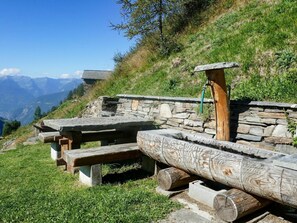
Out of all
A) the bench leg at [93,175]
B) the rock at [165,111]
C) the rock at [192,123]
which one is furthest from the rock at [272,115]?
the bench leg at [93,175]

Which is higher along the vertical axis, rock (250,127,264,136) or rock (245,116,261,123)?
rock (245,116,261,123)

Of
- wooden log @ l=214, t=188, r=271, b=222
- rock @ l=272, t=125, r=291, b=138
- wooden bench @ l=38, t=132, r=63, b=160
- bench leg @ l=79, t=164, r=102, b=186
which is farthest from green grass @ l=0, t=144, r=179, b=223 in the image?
rock @ l=272, t=125, r=291, b=138

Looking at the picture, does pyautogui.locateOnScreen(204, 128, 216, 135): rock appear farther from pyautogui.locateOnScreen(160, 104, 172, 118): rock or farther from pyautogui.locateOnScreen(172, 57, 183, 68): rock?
pyautogui.locateOnScreen(172, 57, 183, 68): rock

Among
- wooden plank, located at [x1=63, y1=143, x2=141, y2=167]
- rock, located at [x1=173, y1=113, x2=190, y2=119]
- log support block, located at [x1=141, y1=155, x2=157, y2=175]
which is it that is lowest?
log support block, located at [x1=141, y1=155, x2=157, y2=175]

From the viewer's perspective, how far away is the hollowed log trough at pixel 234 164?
3095mm

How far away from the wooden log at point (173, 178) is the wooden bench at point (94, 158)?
98cm

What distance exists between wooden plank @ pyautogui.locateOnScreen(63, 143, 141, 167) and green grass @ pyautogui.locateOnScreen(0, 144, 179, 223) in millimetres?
447

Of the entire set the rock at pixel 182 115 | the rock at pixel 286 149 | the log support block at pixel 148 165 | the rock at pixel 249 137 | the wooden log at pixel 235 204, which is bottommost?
the log support block at pixel 148 165

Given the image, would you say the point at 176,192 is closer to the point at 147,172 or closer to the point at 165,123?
the point at 147,172

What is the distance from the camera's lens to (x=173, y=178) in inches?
177

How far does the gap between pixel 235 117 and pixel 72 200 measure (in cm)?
313

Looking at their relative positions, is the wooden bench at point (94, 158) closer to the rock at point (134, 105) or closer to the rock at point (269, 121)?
the rock at point (269, 121)

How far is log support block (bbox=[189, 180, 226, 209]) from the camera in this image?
4.01 meters

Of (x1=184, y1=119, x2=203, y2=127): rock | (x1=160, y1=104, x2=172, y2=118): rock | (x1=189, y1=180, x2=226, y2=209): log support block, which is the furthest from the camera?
(x1=160, y1=104, x2=172, y2=118): rock
